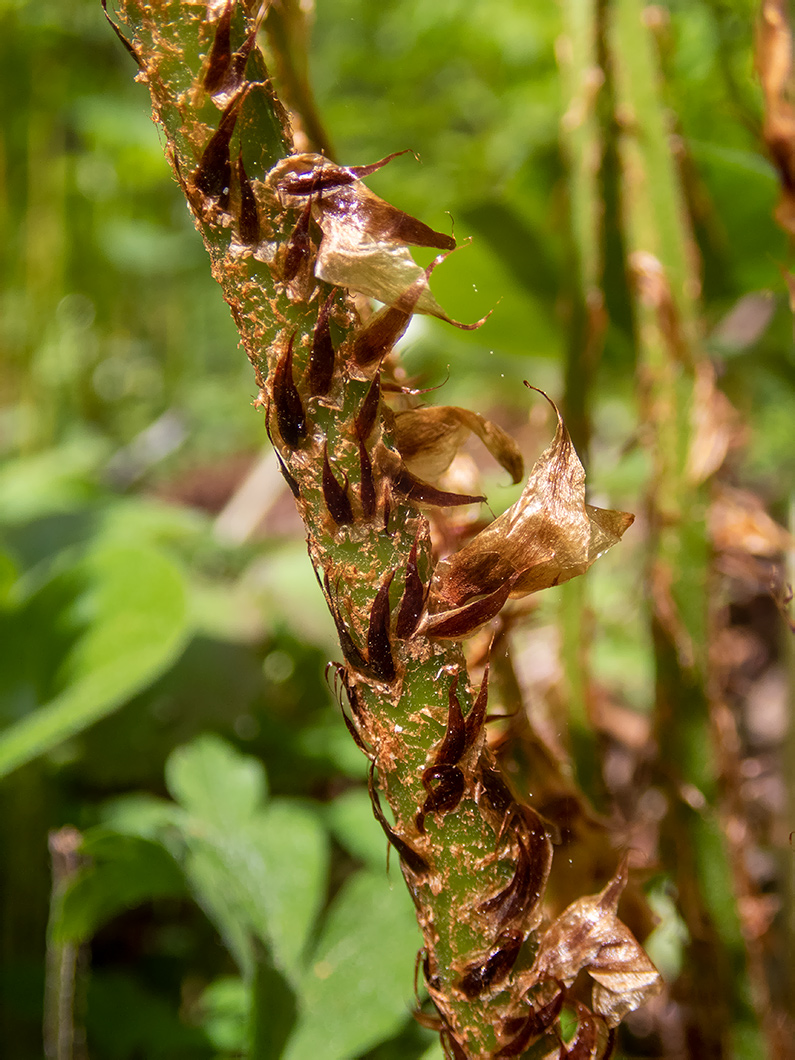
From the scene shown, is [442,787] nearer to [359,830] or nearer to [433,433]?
[433,433]

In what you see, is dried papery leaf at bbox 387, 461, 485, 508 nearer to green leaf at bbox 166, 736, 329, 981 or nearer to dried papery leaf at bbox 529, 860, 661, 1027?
dried papery leaf at bbox 529, 860, 661, 1027

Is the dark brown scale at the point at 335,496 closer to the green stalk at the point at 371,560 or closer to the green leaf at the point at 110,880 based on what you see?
the green stalk at the point at 371,560

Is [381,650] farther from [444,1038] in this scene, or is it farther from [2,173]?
[2,173]

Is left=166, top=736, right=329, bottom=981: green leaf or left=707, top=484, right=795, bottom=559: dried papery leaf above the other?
left=707, top=484, right=795, bottom=559: dried papery leaf

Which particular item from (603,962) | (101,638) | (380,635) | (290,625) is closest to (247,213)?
(380,635)

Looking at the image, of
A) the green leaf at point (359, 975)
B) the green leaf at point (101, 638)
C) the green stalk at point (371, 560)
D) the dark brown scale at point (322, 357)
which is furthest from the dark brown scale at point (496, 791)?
the green leaf at point (101, 638)

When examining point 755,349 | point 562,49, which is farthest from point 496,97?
point 562,49

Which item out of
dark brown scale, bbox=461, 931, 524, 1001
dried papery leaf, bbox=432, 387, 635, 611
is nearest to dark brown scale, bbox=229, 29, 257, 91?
dried papery leaf, bbox=432, 387, 635, 611
